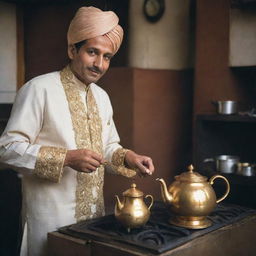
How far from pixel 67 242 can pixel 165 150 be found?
1866 mm

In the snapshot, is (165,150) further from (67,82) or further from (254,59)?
(67,82)

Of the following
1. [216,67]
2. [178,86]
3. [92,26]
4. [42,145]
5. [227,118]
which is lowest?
[42,145]

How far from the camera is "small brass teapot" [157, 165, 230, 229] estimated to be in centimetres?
186

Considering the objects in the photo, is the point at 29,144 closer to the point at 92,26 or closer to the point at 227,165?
the point at 92,26

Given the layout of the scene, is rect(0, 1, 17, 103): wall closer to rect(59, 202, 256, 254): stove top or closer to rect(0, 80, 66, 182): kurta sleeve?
rect(0, 80, 66, 182): kurta sleeve

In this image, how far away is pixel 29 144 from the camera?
2.01 m

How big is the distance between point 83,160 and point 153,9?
7.14ft

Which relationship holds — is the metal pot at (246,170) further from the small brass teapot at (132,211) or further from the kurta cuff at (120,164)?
the small brass teapot at (132,211)

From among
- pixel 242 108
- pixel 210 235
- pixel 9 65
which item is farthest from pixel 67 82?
pixel 9 65

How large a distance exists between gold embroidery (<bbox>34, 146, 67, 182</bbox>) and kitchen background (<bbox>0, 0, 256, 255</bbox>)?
4.41ft

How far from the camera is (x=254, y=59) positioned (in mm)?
3010

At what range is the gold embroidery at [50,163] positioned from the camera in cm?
196

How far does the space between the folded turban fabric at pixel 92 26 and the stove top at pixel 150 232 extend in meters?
0.94

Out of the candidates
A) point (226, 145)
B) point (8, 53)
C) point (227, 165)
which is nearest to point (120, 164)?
point (227, 165)
